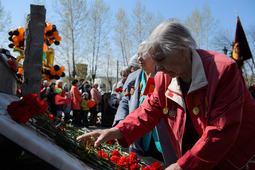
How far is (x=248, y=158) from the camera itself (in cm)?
133

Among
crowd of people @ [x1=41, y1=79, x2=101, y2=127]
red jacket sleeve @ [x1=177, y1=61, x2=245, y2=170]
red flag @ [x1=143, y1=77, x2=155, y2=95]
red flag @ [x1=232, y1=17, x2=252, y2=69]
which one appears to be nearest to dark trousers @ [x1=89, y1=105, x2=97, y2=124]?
crowd of people @ [x1=41, y1=79, x2=101, y2=127]

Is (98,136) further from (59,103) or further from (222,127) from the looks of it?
(59,103)

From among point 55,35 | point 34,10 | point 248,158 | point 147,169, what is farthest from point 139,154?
point 55,35

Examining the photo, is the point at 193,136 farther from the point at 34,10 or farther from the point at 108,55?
the point at 108,55

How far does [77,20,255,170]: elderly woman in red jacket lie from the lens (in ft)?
3.95

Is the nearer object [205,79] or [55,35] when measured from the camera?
[205,79]

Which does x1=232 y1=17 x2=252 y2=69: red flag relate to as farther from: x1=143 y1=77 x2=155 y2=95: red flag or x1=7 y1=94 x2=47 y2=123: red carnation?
x1=7 y1=94 x2=47 y2=123: red carnation

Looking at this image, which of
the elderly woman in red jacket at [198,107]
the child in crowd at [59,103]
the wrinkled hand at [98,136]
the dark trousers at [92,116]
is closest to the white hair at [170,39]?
the elderly woman in red jacket at [198,107]

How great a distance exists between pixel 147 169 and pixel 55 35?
5.18 meters

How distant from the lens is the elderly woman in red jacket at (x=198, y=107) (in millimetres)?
1205

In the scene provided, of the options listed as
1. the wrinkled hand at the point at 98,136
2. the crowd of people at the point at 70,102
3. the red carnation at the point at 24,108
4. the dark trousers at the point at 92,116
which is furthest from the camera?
the dark trousers at the point at 92,116

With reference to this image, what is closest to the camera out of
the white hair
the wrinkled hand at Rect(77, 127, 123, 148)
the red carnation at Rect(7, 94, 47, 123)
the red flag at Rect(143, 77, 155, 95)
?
the red carnation at Rect(7, 94, 47, 123)

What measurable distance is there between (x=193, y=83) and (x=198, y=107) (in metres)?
0.15

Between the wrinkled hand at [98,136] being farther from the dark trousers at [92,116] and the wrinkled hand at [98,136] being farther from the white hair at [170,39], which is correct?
the dark trousers at [92,116]
